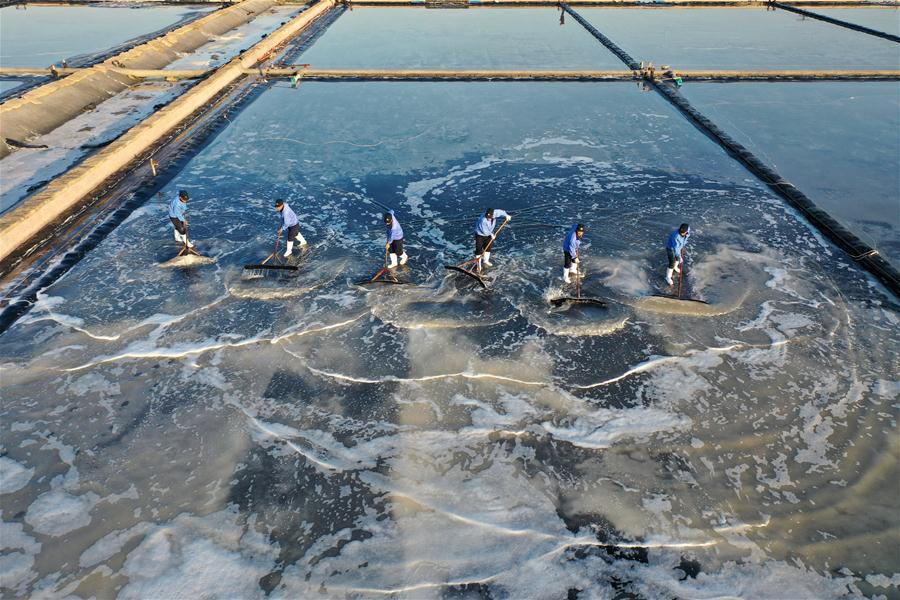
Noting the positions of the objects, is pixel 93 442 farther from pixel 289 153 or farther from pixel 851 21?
pixel 851 21

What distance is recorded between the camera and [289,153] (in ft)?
47.1

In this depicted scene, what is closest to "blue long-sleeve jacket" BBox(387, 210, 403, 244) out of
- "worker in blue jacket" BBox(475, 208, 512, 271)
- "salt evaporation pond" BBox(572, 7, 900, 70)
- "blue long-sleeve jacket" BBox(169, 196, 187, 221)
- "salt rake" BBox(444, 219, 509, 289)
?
"salt rake" BBox(444, 219, 509, 289)

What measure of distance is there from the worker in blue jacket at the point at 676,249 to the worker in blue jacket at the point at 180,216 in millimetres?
8299

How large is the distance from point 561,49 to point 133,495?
25.0 meters

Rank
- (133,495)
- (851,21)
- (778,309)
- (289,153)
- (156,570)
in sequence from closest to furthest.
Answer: (156,570) → (133,495) → (778,309) → (289,153) → (851,21)

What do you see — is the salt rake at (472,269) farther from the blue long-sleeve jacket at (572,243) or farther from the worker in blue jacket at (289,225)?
the worker in blue jacket at (289,225)

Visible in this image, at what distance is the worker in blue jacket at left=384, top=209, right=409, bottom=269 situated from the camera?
8.61 m

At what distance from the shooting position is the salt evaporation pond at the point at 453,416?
5305mm

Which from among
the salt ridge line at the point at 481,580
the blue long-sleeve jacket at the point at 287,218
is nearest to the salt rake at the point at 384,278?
the blue long-sleeve jacket at the point at 287,218

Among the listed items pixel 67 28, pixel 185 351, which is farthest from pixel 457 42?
pixel 185 351

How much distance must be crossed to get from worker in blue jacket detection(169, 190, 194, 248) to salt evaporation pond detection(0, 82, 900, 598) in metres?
0.52

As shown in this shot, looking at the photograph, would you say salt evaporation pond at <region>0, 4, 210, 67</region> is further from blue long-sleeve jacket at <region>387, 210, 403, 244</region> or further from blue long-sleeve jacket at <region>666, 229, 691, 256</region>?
blue long-sleeve jacket at <region>666, 229, 691, 256</region>

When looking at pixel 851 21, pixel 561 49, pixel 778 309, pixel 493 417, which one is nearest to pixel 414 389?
pixel 493 417

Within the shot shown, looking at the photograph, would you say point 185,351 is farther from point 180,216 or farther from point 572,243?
point 572,243
